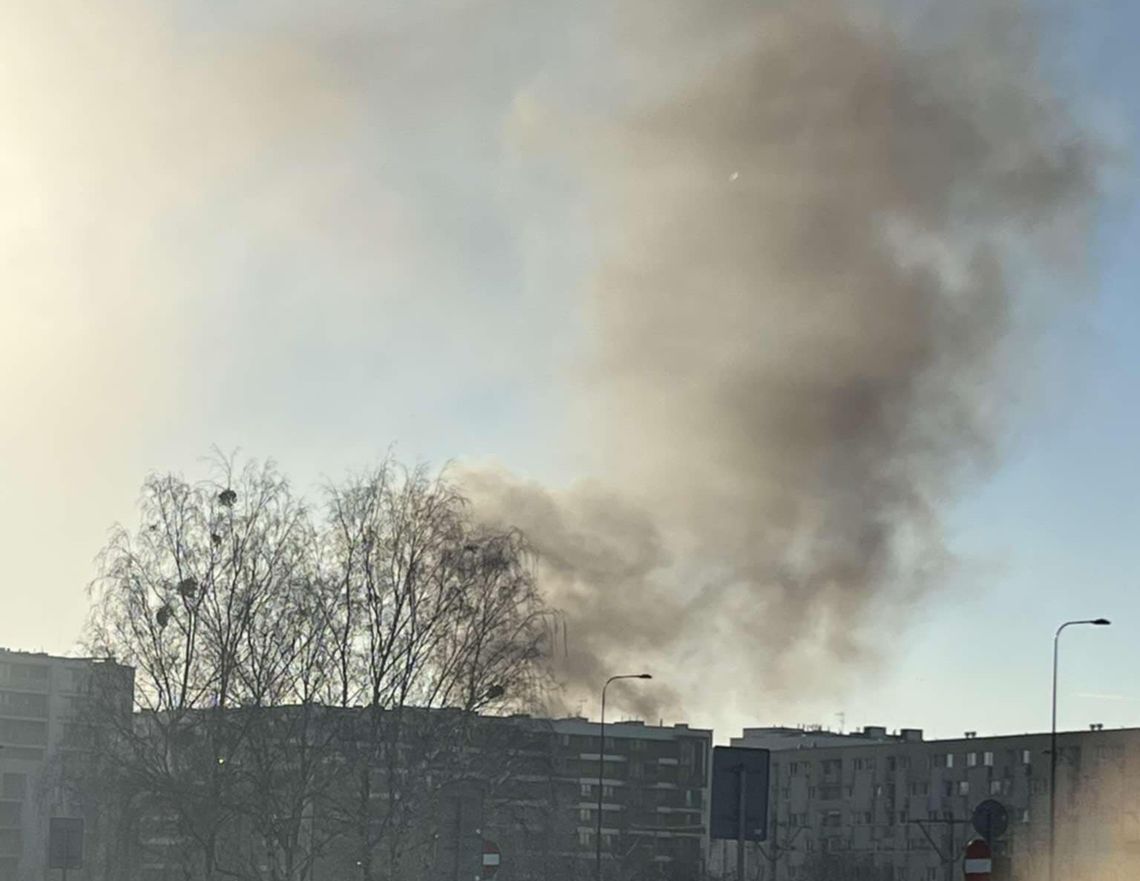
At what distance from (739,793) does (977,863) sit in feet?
12.2

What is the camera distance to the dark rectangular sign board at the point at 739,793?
18016 millimetres

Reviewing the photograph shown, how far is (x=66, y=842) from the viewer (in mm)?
43438

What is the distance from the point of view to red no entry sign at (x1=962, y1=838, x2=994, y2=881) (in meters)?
14.7

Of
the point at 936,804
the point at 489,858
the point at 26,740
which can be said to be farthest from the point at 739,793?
the point at 26,740

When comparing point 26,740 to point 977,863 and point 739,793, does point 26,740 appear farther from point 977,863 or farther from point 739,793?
point 977,863

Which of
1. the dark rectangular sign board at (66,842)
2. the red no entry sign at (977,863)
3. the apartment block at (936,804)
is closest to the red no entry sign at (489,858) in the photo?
the red no entry sign at (977,863)

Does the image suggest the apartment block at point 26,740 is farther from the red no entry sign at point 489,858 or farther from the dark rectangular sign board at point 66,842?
the red no entry sign at point 489,858

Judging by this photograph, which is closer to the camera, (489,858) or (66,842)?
(489,858)

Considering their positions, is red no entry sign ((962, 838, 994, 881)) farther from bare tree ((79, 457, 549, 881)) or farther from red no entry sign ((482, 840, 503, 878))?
bare tree ((79, 457, 549, 881))

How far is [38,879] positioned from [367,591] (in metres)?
103

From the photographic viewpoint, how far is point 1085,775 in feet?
434

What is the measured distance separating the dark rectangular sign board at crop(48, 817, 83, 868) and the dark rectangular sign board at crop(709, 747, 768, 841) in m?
28.7

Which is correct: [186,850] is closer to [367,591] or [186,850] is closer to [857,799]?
[367,591]

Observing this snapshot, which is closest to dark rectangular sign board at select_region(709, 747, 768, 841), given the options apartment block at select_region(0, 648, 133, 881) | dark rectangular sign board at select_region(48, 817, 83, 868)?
dark rectangular sign board at select_region(48, 817, 83, 868)
